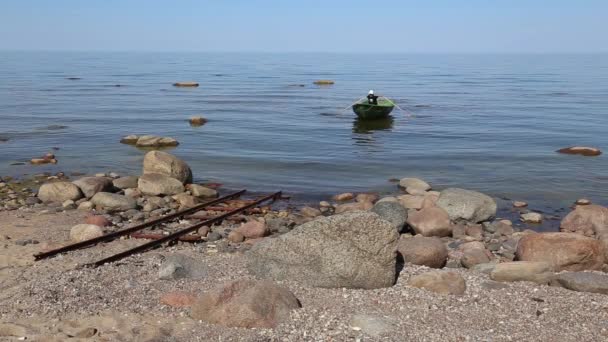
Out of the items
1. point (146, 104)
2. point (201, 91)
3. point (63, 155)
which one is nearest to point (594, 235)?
point (63, 155)

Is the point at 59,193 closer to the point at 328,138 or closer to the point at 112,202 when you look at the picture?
the point at 112,202

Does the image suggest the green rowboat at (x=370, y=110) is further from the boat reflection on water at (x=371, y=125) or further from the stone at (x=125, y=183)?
the stone at (x=125, y=183)

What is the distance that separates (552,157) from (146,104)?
107 ft

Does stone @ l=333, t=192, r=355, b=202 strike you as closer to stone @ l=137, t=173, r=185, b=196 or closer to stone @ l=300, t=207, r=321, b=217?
stone @ l=300, t=207, r=321, b=217

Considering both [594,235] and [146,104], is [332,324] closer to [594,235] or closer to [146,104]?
[594,235]

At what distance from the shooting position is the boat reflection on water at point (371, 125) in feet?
114

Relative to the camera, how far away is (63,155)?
973 inches

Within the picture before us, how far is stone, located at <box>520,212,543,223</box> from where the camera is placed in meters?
16.0

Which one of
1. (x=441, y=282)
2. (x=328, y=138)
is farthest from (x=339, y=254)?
(x=328, y=138)

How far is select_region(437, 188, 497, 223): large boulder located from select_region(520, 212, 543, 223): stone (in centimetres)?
102

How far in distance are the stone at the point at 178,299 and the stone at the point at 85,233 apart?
4075 mm

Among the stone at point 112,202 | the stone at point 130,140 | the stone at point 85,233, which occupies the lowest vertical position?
the stone at point 130,140

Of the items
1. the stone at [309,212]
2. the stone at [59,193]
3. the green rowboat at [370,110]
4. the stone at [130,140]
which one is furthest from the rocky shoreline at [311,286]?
the green rowboat at [370,110]

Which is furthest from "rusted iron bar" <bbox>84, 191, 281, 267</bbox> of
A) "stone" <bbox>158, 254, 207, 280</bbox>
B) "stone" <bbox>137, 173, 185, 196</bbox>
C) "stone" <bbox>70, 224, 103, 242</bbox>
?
"stone" <bbox>137, 173, 185, 196</bbox>
